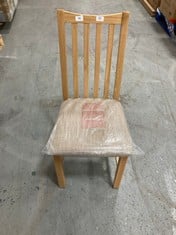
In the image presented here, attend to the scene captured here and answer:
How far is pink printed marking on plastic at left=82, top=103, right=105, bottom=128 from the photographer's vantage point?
1.25 metres

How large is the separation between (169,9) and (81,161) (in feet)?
7.98

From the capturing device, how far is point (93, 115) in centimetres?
130

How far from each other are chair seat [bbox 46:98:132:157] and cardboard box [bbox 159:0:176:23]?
2.08 m

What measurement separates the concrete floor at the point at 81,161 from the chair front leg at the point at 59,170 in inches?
2.7

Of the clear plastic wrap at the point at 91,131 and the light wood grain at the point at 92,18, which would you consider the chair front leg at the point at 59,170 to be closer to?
the clear plastic wrap at the point at 91,131

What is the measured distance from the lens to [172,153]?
66.6 inches

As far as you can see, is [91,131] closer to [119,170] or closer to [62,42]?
[119,170]

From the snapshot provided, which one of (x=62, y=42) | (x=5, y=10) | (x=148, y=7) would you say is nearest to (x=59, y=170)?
(x=62, y=42)

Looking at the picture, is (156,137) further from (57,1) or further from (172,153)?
(57,1)

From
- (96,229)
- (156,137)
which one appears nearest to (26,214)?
(96,229)

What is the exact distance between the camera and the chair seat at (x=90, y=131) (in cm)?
116

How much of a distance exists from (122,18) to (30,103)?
126 cm

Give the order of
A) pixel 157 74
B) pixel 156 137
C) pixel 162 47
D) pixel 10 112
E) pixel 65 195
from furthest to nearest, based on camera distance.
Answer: pixel 162 47, pixel 157 74, pixel 10 112, pixel 156 137, pixel 65 195

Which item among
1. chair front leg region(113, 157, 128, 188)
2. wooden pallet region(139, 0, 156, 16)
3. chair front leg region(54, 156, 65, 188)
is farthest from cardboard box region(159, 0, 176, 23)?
chair front leg region(54, 156, 65, 188)
